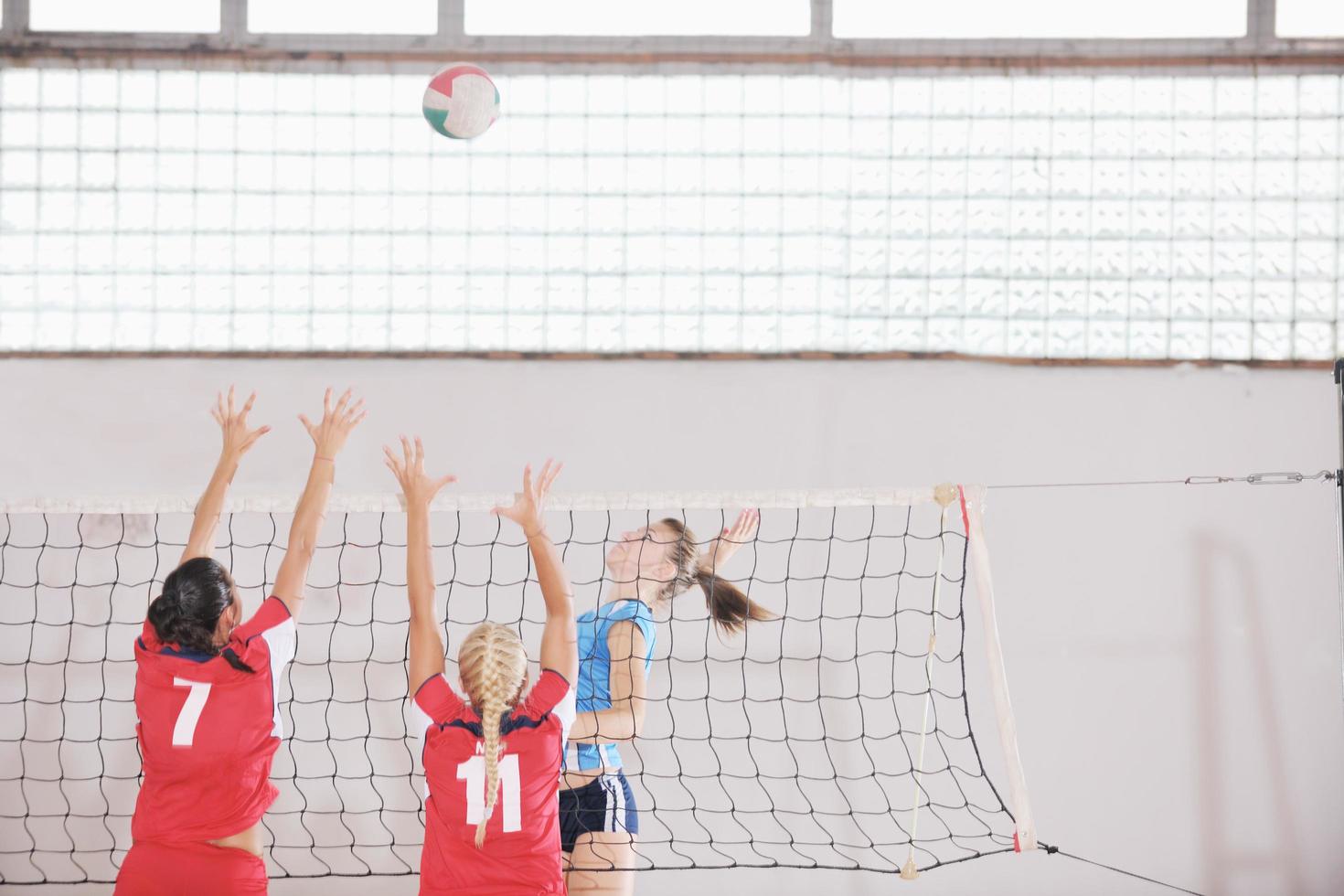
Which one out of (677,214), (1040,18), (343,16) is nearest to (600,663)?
(677,214)

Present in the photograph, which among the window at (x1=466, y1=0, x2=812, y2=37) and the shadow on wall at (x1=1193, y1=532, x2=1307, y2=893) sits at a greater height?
the window at (x1=466, y1=0, x2=812, y2=37)

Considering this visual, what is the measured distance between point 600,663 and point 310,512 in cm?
88

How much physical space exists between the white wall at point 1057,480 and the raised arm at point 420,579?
1228 millimetres

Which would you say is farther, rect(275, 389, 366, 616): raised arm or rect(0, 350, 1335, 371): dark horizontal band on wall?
rect(0, 350, 1335, 371): dark horizontal band on wall

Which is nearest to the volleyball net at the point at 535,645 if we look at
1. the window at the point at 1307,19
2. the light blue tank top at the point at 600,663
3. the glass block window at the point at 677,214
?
the glass block window at the point at 677,214

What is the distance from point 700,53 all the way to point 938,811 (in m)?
3.09

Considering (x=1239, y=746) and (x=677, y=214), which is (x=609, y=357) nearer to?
(x=677, y=214)

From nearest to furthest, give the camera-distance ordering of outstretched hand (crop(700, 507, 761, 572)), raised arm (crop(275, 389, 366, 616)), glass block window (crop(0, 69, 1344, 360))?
raised arm (crop(275, 389, 366, 616)) < outstretched hand (crop(700, 507, 761, 572)) < glass block window (crop(0, 69, 1344, 360))

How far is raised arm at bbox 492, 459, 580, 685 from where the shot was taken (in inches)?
90.9

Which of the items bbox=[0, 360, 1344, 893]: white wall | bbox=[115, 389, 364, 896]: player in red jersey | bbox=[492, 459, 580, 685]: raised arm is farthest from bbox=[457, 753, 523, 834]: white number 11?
bbox=[0, 360, 1344, 893]: white wall

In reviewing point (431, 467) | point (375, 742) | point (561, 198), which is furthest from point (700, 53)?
point (375, 742)

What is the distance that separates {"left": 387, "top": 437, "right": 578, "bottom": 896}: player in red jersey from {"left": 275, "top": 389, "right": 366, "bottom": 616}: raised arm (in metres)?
0.38

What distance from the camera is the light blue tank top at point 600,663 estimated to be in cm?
274

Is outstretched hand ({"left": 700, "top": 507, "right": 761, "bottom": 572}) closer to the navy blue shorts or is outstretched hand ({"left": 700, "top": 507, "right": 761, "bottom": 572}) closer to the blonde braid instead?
the navy blue shorts
